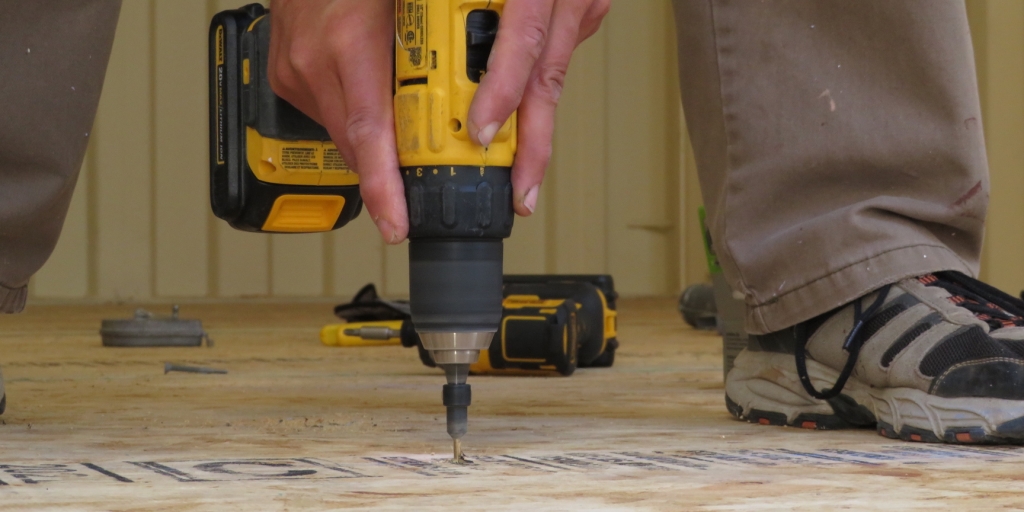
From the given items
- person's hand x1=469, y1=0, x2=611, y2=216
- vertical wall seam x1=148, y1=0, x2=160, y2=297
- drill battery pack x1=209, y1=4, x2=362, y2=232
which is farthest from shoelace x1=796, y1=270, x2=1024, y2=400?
vertical wall seam x1=148, y1=0, x2=160, y2=297

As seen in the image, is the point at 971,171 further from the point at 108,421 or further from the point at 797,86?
the point at 108,421

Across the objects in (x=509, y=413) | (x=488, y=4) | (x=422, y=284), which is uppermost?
(x=488, y=4)

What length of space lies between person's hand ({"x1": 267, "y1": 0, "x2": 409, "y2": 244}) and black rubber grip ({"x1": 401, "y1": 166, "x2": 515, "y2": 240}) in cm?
1

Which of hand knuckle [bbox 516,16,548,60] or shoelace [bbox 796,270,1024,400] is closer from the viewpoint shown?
hand knuckle [bbox 516,16,548,60]

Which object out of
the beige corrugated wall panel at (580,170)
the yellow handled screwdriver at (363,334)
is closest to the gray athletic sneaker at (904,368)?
the yellow handled screwdriver at (363,334)

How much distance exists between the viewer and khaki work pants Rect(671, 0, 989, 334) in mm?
1137

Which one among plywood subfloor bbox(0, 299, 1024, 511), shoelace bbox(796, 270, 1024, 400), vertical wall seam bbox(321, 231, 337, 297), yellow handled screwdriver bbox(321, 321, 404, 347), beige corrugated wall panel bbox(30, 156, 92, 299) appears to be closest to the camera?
plywood subfloor bbox(0, 299, 1024, 511)

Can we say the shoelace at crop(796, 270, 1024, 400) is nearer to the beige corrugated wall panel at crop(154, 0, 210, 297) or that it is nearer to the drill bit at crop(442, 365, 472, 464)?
the drill bit at crop(442, 365, 472, 464)

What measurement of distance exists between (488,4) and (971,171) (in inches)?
21.1

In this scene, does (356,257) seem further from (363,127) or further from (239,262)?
(363,127)

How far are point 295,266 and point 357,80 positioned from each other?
412 centimetres

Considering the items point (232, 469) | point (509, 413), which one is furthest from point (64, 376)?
point (232, 469)

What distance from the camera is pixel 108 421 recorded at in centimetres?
121

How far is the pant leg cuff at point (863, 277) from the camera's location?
1.12 metres
